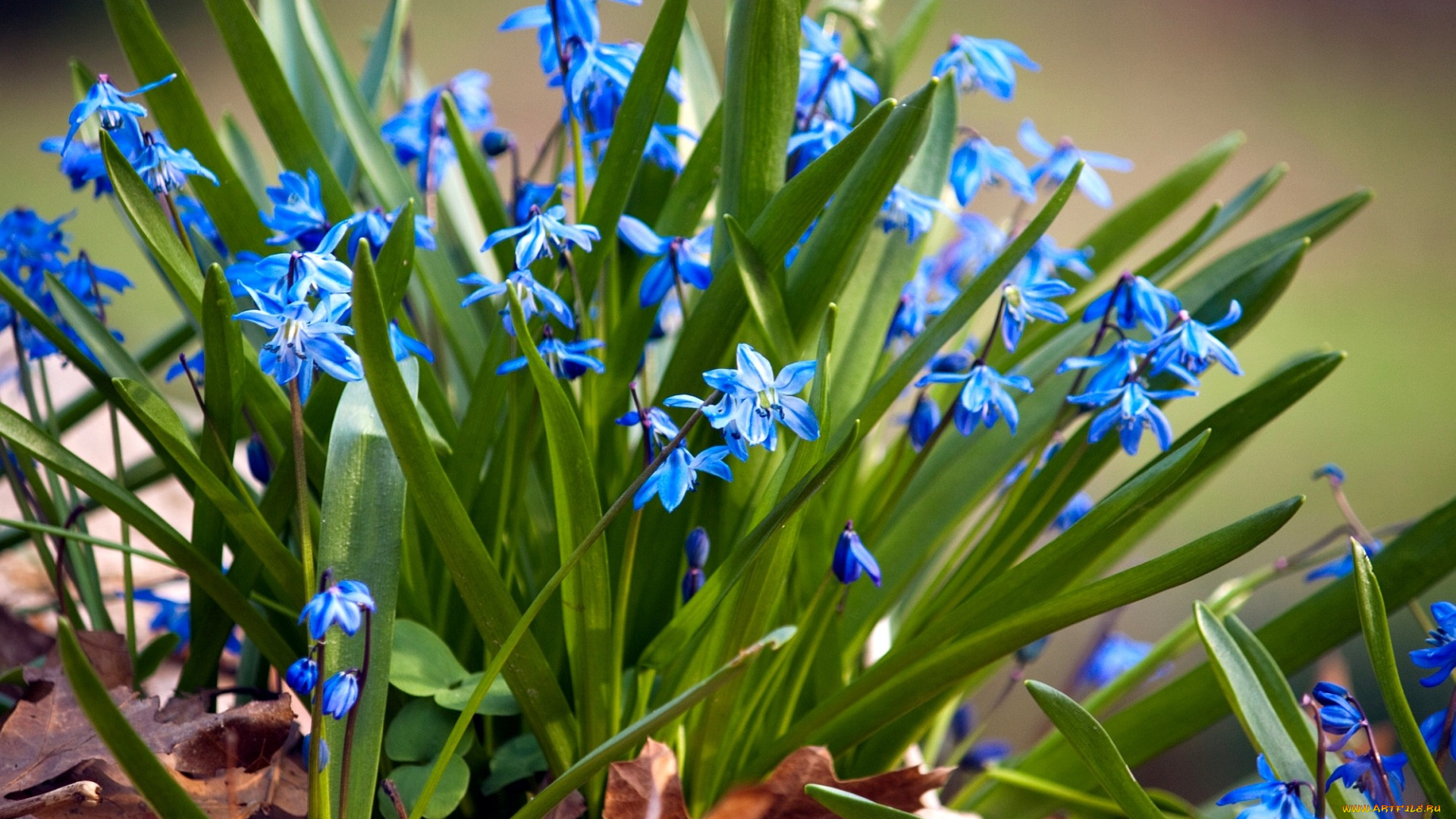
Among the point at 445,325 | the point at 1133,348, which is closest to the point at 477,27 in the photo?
the point at 445,325

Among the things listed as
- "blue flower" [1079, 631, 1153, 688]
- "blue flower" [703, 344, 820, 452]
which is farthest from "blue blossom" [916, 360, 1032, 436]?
"blue flower" [1079, 631, 1153, 688]

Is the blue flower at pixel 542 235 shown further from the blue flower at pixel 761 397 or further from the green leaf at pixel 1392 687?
the green leaf at pixel 1392 687

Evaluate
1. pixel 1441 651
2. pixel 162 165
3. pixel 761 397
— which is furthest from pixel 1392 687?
pixel 162 165

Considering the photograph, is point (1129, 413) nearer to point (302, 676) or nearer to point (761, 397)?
point (761, 397)

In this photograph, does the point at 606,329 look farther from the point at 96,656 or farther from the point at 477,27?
the point at 477,27

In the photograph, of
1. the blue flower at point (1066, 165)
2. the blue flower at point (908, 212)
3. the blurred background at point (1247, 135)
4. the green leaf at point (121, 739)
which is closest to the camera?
the green leaf at point (121, 739)

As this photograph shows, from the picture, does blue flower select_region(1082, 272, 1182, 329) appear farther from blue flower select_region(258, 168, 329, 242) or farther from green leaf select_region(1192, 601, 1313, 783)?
blue flower select_region(258, 168, 329, 242)

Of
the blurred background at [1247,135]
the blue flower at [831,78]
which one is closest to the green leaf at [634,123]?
the blue flower at [831,78]
